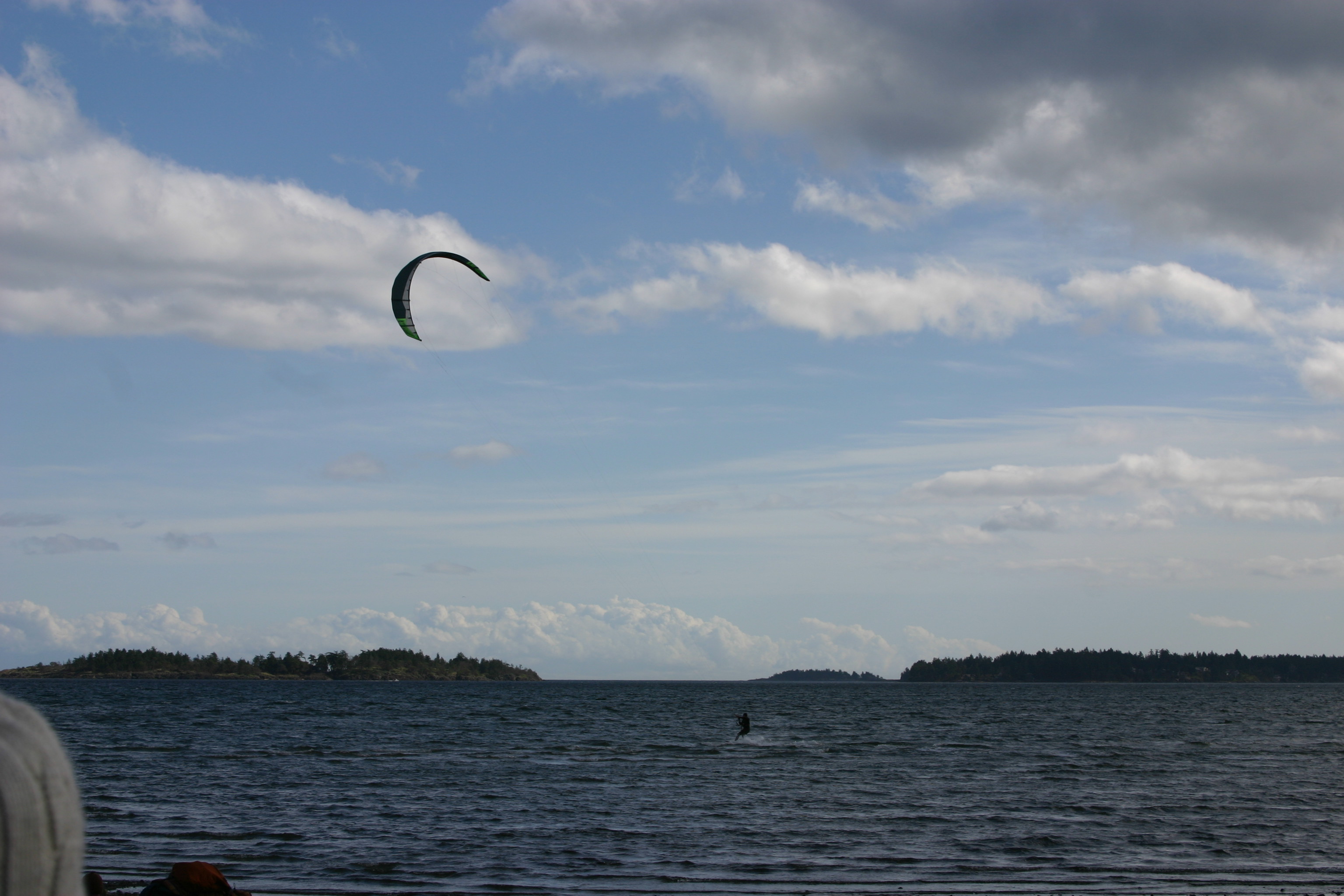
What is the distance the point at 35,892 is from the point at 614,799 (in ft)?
→ 79.5

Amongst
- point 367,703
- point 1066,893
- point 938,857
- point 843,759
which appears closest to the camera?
point 1066,893

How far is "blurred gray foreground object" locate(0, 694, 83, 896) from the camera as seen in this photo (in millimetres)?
4051

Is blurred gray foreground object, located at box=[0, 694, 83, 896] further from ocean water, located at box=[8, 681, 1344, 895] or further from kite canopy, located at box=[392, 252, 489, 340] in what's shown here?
kite canopy, located at box=[392, 252, 489, 340]

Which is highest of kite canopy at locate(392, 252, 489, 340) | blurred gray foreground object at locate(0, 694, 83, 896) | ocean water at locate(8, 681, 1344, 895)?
kite canopy at locate(392, 252, 489, 340)

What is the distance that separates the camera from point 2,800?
4.03m

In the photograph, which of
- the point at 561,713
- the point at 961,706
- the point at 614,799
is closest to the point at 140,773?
the point at 614,799

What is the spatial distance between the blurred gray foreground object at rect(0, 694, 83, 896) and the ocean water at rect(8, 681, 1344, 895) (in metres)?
13.1

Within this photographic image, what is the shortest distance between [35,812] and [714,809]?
22.4 m

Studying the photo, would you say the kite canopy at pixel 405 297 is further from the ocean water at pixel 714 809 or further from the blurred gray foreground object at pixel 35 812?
the blurred gray foreground object at pixel 35 812

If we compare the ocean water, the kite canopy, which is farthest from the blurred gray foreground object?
the kite canopy

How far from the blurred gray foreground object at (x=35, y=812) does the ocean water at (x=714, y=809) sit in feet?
42.8

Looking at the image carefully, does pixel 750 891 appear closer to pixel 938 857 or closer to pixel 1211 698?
pixel 938 857

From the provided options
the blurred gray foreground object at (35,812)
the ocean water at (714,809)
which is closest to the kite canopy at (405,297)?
the ocean water at (714,809)

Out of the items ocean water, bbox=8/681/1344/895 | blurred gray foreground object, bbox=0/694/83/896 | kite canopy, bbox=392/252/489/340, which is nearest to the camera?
blurred gray foreground object, bbox=0/694/83/896
